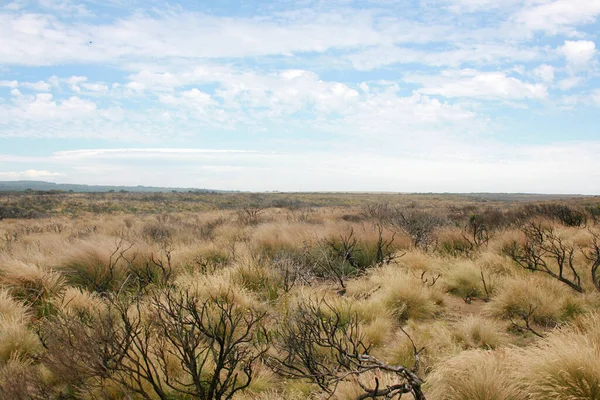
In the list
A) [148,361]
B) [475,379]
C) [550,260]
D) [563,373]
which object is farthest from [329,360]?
[550,260]

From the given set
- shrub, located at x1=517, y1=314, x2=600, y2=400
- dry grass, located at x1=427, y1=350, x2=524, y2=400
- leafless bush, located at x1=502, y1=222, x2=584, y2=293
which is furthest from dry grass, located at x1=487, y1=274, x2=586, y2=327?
dry grass, located at x1=427, y1=350, x2=524, y2=400

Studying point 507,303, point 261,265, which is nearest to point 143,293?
point 261,265

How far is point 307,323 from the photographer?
372 cm

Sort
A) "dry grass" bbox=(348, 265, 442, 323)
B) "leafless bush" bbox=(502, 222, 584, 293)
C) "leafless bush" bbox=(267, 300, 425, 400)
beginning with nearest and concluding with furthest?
1. "leafless bush" bbox=(267, 300, 425, 400)
2. "dry grass" bbox=(348, 265, 442, 323)
3. "leafless bush" bbox=(502, 222, 584, 293)

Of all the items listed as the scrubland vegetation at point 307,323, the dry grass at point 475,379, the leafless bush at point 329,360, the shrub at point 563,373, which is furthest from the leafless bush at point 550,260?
the leafless bush at point 329,360

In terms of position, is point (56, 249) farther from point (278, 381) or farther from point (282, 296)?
point (278, 381)

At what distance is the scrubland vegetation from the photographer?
9.75 ft

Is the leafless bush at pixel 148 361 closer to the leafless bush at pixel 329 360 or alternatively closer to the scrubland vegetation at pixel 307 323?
the scrubland vegetation at pixel 307 323

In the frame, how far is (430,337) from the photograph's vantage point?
13.9 feet

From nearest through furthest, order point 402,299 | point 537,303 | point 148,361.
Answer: point 148,361, point 537,303, point 402,299

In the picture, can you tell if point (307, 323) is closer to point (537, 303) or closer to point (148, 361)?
point (148, 361)

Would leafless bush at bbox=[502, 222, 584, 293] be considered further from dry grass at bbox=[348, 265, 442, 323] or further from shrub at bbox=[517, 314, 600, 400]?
shrub at bbox=[517, 314, 600, 400]

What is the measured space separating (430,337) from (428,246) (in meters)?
5.20

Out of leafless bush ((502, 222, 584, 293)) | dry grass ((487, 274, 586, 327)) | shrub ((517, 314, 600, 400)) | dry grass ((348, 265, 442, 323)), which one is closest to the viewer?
shrub ((517, 314, 600, 400))
